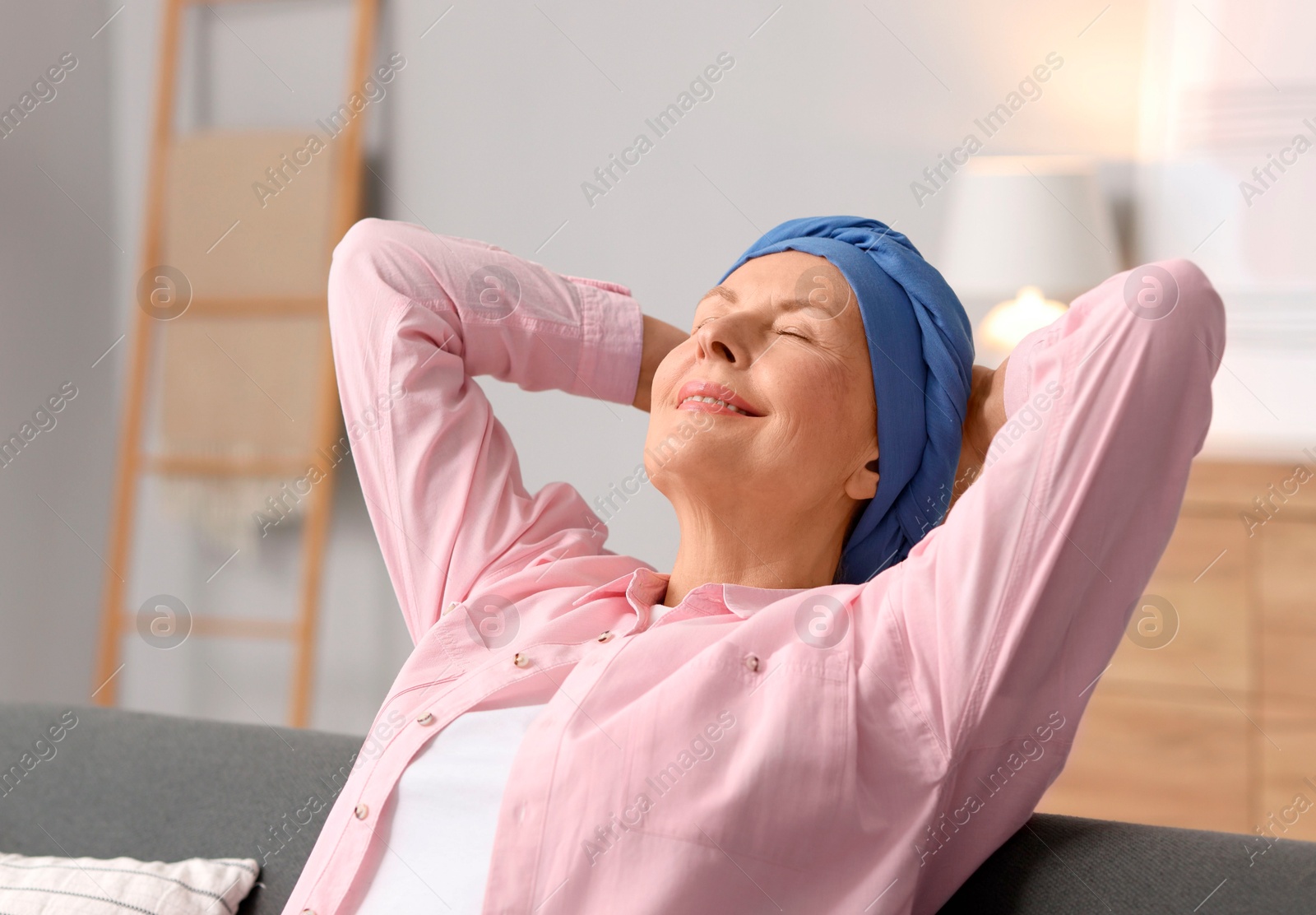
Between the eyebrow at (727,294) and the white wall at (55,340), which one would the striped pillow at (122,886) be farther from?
the white wall at (55,340)

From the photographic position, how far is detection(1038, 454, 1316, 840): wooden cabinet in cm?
240

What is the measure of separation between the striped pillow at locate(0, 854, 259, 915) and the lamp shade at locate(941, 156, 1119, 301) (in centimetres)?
186

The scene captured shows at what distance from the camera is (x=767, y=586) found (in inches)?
50.0

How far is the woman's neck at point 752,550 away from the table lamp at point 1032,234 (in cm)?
139

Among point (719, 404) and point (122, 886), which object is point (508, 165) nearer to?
point (719, 404)

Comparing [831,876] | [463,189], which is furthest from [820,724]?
[463,189]

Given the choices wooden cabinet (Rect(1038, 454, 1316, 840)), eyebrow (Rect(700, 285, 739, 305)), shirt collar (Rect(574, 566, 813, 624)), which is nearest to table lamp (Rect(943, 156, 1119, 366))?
wooden cabinet (Rect(1038, 454, 1316, 840))

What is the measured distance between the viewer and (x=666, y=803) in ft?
3.26

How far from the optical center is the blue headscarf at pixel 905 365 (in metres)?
1.24

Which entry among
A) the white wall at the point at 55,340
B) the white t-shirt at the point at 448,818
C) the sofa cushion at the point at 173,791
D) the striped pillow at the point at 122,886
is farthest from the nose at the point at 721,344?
the white wall at the point at 55,340

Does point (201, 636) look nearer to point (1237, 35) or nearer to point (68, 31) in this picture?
point (68, 31)

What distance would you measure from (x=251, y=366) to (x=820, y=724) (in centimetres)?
243

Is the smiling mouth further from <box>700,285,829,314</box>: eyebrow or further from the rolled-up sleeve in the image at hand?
the rolled-up sleeve

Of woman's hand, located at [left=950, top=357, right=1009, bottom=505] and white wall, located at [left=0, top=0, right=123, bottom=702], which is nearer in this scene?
woman's hand, located at [left=950, top=357, right=1009, bottom=505]
